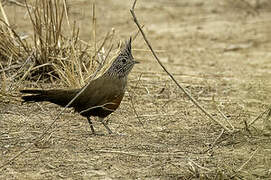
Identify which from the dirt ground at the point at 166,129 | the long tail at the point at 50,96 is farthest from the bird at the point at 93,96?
the dirt ground at the point at 166,129

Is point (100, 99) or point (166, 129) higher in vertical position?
point (100, 99)

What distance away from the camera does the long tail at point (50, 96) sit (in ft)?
16.0

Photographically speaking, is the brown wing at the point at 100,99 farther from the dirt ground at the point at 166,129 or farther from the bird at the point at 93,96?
the dirt ground at the point at 166,129

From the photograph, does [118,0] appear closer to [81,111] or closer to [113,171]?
[81,111]

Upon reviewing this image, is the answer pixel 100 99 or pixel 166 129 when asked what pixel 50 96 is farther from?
pixel 166 129

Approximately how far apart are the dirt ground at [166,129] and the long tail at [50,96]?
0.21 meters

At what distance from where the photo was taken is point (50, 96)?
4.93 m

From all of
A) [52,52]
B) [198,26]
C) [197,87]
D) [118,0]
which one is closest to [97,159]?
[52,52]

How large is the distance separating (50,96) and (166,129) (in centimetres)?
104

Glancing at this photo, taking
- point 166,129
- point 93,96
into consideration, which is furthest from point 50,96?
point 166,129

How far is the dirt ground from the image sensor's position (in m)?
4.17

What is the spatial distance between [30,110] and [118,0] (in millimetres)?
6745

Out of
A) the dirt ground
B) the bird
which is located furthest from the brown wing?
the dirt ground

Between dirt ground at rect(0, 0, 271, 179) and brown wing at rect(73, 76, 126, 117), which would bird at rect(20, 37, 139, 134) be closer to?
brown wing at rect(73, 76, 126, 117)
